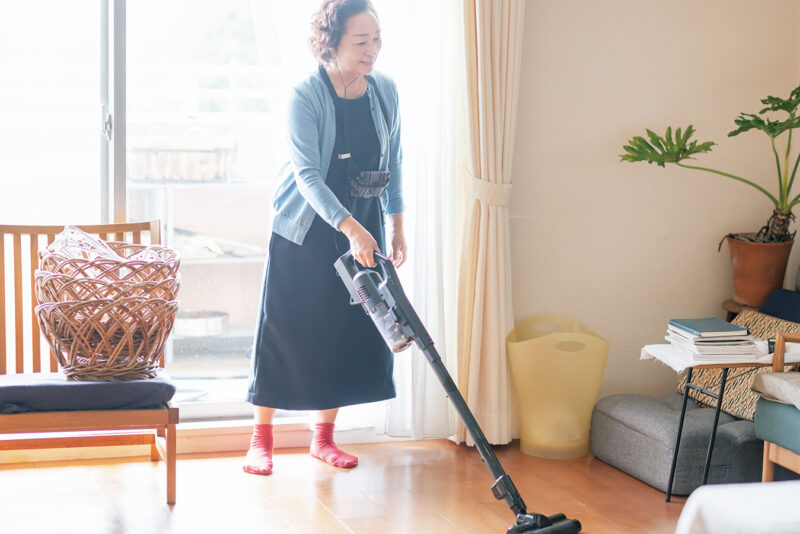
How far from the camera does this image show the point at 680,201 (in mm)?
3643

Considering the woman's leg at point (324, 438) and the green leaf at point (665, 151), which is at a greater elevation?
the green leaf at point (665, 151)

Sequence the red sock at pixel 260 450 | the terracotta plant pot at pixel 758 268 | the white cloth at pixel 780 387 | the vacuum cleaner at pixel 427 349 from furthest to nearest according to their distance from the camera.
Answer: the terracotta plant pot at pixel 758 268 → the red sock at pixel 260 450 → the white cloth at pixel 780 387 → the vacuum cleaner at pixel 427 349

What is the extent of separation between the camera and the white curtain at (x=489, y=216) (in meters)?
3.27

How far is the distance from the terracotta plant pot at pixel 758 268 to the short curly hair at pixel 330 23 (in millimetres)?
1642

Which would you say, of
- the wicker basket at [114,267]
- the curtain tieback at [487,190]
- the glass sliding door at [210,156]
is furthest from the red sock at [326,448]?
the curtain tieback at [487,190]

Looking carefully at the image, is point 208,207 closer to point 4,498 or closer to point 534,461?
point 4,498

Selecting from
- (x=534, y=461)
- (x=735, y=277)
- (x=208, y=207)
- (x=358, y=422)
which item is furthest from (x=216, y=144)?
(x=735, y=277)

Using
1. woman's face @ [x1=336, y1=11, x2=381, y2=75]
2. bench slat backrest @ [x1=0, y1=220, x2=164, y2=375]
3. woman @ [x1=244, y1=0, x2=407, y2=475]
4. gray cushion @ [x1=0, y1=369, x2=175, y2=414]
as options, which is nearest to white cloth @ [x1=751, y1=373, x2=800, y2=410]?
woman @ [x1=244, y1=0, x2=407, y2=475]

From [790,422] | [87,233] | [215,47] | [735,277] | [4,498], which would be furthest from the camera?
[735,277]

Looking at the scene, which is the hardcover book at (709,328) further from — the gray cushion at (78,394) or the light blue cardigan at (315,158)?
the gray cushion at (78,394)

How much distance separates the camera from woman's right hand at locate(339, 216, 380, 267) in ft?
8.95

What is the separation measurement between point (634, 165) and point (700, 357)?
1077 mm

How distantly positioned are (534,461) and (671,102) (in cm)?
148

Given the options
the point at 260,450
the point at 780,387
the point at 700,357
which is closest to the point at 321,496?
the point at 260,450
